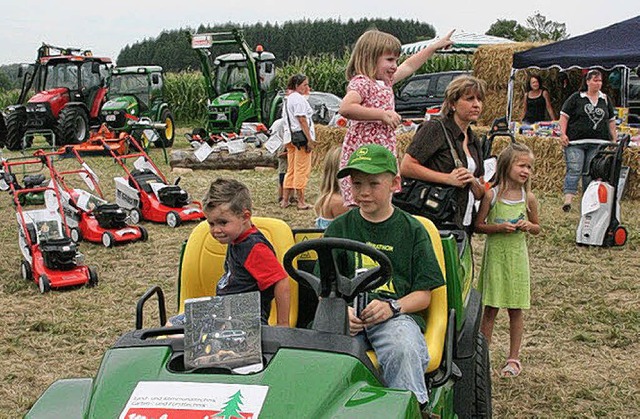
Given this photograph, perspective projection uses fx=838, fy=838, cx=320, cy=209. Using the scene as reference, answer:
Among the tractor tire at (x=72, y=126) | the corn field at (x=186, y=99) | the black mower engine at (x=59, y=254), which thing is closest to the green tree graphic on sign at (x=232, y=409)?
the black mower engine at (x=59, y=254)

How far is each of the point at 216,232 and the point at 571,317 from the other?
10.5 ft

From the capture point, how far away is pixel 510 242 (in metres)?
4.68

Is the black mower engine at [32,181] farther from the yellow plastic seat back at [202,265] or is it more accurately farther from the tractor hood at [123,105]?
the tractor hood at [123,105]

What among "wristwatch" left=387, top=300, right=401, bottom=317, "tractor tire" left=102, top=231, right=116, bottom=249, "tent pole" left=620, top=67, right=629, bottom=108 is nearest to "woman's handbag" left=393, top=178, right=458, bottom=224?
"wristwatch" left=387, top=300, right=401, bottom=317

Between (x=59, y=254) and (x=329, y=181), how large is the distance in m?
2.87

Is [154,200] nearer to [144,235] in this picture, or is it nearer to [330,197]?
[144,235]

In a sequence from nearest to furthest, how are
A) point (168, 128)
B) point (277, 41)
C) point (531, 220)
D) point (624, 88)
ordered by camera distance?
1. point (531, 220)
2. point (624, 88)
3. point (168, 128)
4. point (277, 41)

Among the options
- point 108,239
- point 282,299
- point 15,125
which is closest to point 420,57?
point 282,299

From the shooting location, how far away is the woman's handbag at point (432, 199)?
4383 mm

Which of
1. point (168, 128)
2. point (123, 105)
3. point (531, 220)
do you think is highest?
point (123, 105)

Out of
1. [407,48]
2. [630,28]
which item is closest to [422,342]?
[630,28]

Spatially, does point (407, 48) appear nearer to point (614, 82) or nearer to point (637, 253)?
point (614, 82)

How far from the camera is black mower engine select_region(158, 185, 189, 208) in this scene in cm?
949

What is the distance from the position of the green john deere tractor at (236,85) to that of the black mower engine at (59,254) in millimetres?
10643
